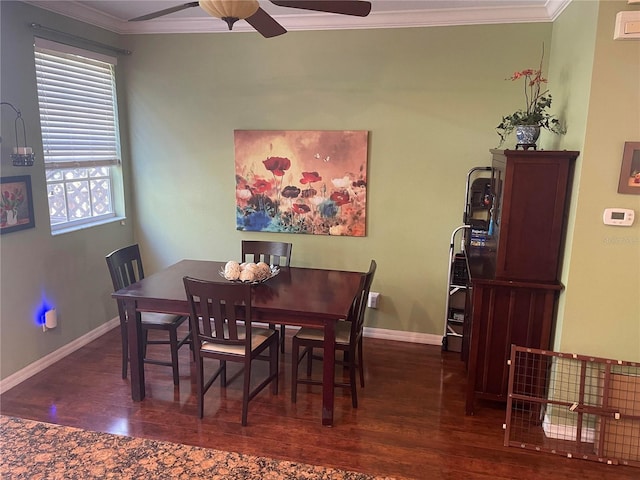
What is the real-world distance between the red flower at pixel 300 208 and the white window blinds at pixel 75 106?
170cm

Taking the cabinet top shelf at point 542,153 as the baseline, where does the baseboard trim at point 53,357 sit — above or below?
below

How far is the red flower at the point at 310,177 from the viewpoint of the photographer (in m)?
4.04

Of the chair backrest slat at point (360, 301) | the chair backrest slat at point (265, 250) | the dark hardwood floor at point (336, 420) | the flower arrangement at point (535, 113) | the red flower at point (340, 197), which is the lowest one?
the dark hardwood floor at point (336, 420)

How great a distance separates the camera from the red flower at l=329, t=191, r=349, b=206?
158 inches

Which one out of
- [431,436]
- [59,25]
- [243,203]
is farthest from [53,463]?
[59,25]

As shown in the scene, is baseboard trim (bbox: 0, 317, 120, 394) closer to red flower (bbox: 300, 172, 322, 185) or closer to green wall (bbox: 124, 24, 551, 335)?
green wall (bbox: 124, 24, 551, 335)

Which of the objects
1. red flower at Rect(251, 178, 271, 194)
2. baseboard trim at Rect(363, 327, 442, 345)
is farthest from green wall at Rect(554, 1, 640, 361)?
red flower at Rect(251, 178, 271, 194)

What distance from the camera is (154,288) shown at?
3.11 metres

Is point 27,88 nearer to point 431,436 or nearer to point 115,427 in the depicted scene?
point 115,427

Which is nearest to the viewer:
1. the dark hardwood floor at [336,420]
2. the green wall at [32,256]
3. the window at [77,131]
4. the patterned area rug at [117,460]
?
the patterned area rug at [117,460]

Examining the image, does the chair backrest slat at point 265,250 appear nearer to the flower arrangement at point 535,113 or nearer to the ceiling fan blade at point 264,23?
the ceiling fan blade at point 264,23

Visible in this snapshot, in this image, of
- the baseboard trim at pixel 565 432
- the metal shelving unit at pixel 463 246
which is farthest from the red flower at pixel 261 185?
the baseboard trim at pixel 565 432

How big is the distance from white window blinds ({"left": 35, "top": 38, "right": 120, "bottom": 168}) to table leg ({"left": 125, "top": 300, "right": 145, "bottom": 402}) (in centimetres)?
145

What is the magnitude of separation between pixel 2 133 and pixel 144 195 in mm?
1462
